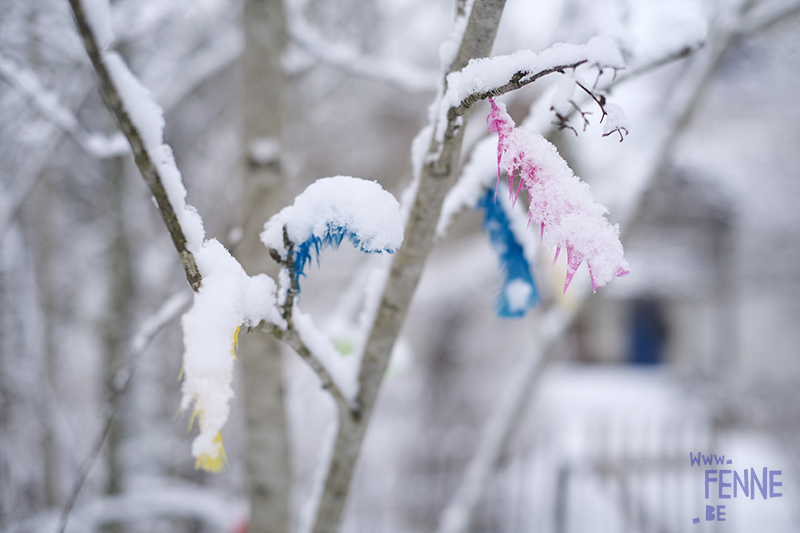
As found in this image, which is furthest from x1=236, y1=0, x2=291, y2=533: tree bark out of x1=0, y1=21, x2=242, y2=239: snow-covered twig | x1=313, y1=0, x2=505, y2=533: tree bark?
x1=0, y1=21, x2=242, y2=239: snow-covered twig

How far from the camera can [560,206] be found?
1.33 feet

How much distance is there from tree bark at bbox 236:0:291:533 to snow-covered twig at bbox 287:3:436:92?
0.16 m

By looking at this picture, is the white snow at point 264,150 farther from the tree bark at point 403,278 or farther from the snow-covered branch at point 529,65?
the snow-covered branch at point 529,65

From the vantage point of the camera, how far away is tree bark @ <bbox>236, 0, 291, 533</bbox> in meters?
1.04

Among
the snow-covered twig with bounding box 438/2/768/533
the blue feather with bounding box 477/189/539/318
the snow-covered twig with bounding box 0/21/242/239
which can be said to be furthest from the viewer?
the snow-covered twig with bounding box 0/21/242/239

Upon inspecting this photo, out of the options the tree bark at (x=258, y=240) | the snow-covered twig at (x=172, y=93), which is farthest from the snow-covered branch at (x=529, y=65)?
the snow-covered twig at (x=172, y=93)

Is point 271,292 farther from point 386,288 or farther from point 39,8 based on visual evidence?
point 39,8

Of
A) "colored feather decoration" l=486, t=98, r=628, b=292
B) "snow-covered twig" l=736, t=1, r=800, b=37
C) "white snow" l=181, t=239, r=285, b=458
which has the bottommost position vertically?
"white snow" l=181, t=239, r=285, b=458

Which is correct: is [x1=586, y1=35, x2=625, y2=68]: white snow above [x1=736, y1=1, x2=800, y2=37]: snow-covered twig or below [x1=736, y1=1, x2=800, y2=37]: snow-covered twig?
below

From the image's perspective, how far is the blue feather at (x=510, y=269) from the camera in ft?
2.32

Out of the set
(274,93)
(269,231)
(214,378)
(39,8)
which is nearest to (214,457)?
(214,378)

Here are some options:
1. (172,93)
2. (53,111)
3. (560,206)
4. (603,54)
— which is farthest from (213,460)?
(172,93)

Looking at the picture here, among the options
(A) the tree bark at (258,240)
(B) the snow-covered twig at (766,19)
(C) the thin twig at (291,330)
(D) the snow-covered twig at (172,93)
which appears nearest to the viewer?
(C) the thin twig at (291,330)

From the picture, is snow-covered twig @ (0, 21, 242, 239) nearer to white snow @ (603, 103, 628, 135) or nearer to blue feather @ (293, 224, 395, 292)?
blue feather @ (293, 224, 395, 292)
